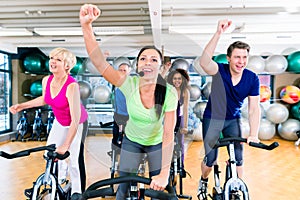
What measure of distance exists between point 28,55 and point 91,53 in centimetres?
668

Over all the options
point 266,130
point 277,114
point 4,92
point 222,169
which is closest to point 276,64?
point 277,114

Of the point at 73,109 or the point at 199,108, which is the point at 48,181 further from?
the point at 199,108

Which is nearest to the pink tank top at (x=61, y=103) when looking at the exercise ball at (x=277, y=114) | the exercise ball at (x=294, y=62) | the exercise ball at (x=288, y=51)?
the exercise ball at (x=277, y=114)

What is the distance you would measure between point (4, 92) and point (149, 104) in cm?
669

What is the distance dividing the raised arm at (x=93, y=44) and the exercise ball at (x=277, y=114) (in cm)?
588

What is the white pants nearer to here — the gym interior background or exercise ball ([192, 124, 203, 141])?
the gym interior background

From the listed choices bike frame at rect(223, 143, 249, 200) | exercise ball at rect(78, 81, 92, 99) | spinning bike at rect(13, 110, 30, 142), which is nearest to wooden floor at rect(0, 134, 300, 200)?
spinning bike at rect(13, 110, 30, 142)

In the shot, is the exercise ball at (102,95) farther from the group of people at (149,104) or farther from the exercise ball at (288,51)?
the exercise ball at (288,51)

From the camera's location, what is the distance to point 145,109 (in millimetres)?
1539

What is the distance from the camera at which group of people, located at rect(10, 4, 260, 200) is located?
55.2 inches

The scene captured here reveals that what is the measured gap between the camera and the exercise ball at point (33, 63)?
708 centimetres

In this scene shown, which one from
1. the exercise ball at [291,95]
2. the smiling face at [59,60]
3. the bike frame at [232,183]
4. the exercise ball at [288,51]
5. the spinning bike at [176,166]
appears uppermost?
the exercise ball at [288,51]

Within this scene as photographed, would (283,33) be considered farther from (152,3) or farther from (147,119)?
(147,119)

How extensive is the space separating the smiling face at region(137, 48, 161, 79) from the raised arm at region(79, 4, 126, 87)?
0.50 feet
